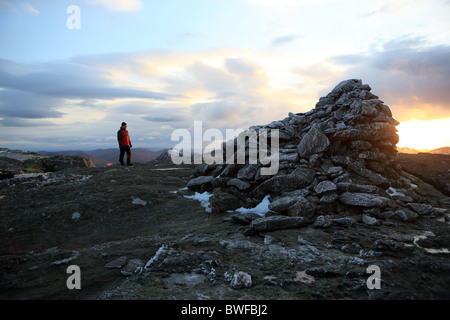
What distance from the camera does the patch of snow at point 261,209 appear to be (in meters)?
10.2

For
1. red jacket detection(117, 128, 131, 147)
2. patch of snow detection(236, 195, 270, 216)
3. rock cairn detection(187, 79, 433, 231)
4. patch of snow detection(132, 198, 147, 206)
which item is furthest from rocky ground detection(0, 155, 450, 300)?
red jacket detection(117, 128, 131, 147)

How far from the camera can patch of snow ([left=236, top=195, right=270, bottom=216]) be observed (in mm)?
10248

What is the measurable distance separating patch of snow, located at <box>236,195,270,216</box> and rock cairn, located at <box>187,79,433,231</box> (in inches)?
8.7

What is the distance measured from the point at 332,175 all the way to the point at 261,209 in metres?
3.58

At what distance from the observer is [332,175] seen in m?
11.1

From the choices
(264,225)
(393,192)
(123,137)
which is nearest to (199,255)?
(264,225)

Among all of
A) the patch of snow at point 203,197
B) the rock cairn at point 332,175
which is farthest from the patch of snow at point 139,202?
the rock cairn at point 332,175

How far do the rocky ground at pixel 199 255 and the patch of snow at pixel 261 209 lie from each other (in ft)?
2.89

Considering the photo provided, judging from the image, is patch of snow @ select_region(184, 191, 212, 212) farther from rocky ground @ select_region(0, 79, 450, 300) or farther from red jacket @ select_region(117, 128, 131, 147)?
red jacket @ select_region(117, 128, 131, 147)

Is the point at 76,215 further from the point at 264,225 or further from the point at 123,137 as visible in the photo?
the point at 123,137

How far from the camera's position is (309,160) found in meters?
12.1

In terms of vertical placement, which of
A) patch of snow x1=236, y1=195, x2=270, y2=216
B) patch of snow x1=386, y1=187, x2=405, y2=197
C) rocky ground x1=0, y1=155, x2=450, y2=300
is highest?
patch of snow x1=386, y1=187, x2=405, y2=197
